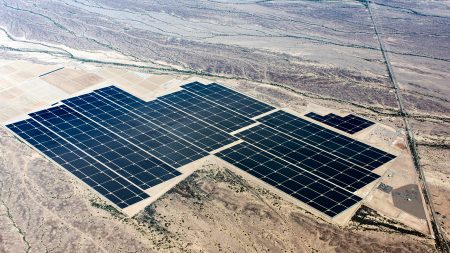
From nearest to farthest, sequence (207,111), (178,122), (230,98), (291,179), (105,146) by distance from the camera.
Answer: (291,179), (105,146), (178,122), (207,111), (230,98)

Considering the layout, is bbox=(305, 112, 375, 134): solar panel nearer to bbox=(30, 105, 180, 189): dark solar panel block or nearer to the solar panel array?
the solar panel array

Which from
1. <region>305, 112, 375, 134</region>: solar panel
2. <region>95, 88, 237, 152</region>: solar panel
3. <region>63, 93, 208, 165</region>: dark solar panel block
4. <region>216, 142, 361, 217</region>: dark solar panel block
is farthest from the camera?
<region>305, 112, 375, 134</region>: solar panel

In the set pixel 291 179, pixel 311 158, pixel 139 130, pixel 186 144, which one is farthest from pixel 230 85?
pixel 291 179

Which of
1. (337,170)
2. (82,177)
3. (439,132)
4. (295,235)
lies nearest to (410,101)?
(439,132)

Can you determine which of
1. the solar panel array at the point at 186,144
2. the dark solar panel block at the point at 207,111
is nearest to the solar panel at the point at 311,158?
the solar panel array at the point at 186,144

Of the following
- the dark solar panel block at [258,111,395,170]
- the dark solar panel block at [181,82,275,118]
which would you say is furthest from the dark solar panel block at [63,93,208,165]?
the dark solar panel block at [258,111,395,170]

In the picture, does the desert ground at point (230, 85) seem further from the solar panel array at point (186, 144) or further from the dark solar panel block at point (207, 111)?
the dark solar panel block at point (207, 111)

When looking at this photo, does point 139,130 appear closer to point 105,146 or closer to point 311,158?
point 105,146

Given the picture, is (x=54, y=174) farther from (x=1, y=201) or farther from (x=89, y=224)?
(x=89, y=224)
